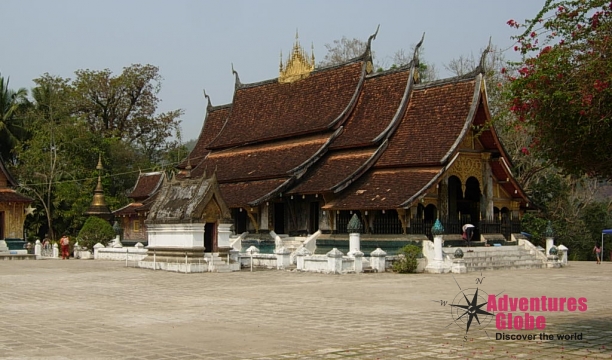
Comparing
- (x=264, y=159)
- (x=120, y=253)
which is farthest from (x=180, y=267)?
(x=264, y=159)

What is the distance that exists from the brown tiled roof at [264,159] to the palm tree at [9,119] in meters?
21.4

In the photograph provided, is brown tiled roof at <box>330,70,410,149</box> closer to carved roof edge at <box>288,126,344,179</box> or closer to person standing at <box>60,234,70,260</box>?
carved roof edge at <box>288,126,344,179</box>

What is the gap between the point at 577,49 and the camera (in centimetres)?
849

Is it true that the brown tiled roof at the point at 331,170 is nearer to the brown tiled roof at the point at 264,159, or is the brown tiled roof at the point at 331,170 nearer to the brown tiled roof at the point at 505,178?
the brown tiled roof at the point at 264,159

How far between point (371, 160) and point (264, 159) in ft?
19.7

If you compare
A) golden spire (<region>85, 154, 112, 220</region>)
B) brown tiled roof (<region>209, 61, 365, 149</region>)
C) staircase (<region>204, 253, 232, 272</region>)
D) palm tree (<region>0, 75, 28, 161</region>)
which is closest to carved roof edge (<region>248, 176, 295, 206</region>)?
brown tiled roof (<region>209, 61, 365, 149</region>)

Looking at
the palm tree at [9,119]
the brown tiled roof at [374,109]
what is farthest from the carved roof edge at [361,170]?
the palm tree at [9,119]

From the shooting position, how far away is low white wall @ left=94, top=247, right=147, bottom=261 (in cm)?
2855

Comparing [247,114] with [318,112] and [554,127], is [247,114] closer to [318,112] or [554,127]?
[318,112]

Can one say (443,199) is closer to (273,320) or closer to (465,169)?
(465,169)

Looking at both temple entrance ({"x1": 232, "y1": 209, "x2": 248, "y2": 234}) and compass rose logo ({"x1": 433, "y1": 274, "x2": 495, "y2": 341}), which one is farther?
temple entrance ({"x1": 232, "y1": 209, "x2": 248, "y2": 234})

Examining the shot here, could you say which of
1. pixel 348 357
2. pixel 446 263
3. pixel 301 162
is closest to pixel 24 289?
pixel 348 357

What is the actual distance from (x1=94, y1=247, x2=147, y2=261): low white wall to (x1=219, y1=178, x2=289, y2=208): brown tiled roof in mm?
3701

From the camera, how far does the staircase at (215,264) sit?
21.9m
